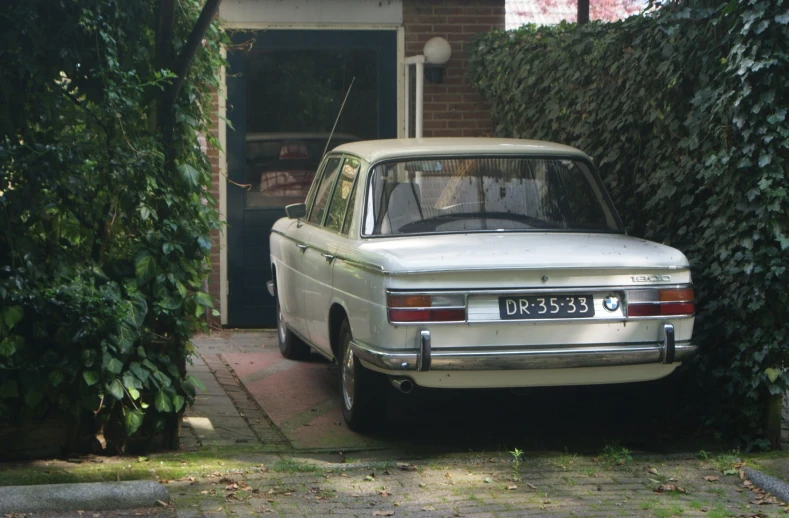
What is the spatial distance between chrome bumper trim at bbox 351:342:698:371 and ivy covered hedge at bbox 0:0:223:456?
1176 millimetres

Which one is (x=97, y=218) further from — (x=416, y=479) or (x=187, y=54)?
(x=416, y=479)

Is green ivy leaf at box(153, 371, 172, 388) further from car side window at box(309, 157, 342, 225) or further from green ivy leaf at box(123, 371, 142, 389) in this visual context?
car side window at box(309, 157, 342, 225)

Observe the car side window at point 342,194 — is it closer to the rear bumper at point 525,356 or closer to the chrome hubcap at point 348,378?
the chrome hubcap at point 348,378

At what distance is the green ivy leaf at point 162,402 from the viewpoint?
6.34 m

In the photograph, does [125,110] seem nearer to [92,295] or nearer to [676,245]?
[92,295]

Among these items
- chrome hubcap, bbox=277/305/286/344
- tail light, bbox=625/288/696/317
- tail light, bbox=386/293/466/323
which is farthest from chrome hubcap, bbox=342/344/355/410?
chrome hubcap, bbox=277/305/286/344

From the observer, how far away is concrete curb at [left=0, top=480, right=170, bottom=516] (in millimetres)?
5488

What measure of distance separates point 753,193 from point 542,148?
Result: 1690 millimetres

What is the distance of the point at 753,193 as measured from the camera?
6312 mm

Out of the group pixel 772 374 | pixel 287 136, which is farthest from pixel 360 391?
pixel 287 136

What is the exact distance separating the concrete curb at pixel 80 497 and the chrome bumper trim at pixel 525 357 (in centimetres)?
138

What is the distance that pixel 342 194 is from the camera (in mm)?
7914

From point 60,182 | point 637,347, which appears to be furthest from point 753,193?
point 60,182

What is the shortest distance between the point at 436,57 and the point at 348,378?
18.1 feet
